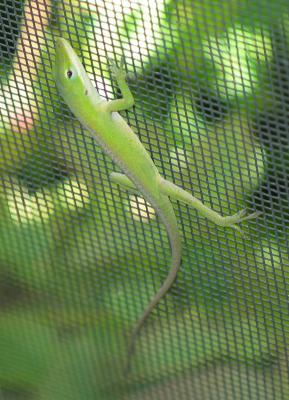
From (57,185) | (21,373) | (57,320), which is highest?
(57,185)

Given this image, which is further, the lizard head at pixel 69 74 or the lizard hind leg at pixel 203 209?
the lizard hind leg at pixel 203 209

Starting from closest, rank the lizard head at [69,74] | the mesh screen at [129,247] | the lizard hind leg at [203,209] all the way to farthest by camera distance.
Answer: the lizard head at [69,74] < the lizard hind leg at [203,209] < the mesh screen at [129,247]

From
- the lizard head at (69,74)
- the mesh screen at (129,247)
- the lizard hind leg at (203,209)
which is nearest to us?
the lizard head at (69,74)

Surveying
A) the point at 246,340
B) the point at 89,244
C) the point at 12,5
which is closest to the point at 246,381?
the point at 246,340

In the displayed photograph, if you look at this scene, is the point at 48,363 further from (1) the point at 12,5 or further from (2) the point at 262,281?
(1) the point at 12,5

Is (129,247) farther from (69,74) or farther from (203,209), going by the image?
(69,74)

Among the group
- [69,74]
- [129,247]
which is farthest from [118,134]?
[129,247]

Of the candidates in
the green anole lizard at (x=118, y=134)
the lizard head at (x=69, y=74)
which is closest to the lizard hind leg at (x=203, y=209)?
the green anole lizard at (x=118, y=134)

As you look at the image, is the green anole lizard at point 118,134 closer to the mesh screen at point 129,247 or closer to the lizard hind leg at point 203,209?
the lizard hind leg at point 203,209
